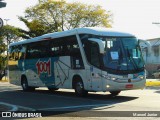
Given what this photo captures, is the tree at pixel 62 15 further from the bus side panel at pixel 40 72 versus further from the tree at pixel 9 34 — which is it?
the bus side panel at pixel 40 72

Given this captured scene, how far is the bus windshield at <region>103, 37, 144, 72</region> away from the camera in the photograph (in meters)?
18.5

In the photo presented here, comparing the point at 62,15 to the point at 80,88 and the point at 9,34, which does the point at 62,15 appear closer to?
the point at 9,34

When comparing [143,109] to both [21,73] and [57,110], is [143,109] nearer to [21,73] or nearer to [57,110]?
[57,110]

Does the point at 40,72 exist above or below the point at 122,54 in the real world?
below

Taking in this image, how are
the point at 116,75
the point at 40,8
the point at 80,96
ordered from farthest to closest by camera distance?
the point at 40,8 < the point at 80,96 < the point at 116,75

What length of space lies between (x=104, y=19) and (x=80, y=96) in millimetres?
37623

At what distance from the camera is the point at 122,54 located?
18703 millimetres

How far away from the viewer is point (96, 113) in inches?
523

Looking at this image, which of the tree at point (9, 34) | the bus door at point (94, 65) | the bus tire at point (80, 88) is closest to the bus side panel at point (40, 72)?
the bus tire at point (80, 88)

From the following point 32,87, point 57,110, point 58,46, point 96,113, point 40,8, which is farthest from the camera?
point 40,8

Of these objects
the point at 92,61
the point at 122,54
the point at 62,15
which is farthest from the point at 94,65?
the point at 62,15

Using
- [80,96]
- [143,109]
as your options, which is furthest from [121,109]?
[80,96]

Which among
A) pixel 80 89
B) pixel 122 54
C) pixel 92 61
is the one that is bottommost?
pixel 80 89

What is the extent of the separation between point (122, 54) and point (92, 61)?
1.44 meters
